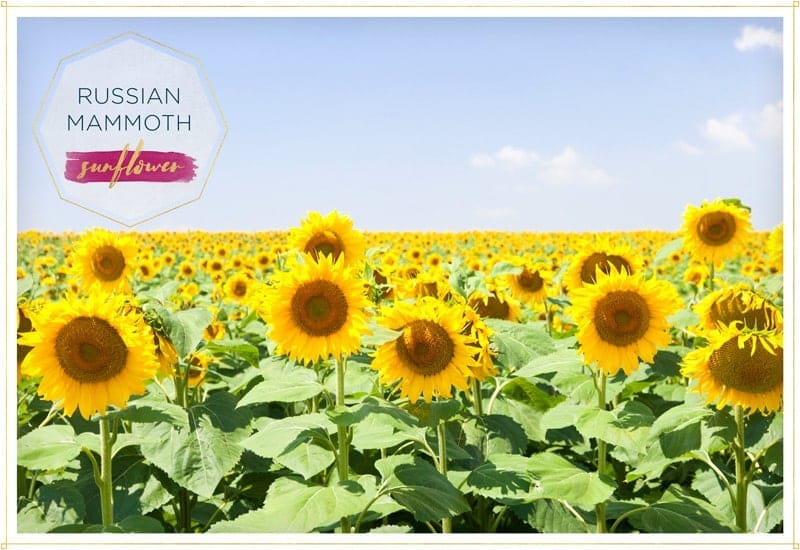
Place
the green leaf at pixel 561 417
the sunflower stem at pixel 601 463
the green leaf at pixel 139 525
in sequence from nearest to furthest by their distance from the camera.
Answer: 1. the green leaf at pixel 139 525
2. the sunflower stem at pixel 601 463
3. the green leaf at pixel 561 417

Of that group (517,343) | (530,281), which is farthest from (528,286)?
(517,343)

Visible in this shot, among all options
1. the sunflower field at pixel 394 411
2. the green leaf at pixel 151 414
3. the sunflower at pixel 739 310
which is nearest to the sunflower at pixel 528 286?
the sunflower field at pixel 394 411

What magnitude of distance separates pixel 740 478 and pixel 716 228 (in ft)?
8.02

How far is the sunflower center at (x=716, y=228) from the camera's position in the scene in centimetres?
479

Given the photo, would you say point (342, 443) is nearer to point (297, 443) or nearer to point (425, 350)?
point (297, 443)

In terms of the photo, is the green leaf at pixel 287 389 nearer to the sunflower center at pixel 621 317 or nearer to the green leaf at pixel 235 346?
the green leaf at pixel 235 346

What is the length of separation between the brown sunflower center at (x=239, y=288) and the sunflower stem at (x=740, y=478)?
18.2 ft

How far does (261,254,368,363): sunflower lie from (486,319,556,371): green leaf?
0.68 metres

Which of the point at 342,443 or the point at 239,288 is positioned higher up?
the point at 239,288

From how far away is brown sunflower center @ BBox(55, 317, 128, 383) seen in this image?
8.21 feet

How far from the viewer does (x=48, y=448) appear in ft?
9.20

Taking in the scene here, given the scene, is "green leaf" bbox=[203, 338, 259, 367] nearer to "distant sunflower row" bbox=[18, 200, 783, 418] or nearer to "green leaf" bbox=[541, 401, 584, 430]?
"distant sunflower row" bbox=[18, 200, 783, 418]

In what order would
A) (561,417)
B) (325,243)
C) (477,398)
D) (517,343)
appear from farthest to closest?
(325,243)
(477,398)
(561,417)
(517,343)
